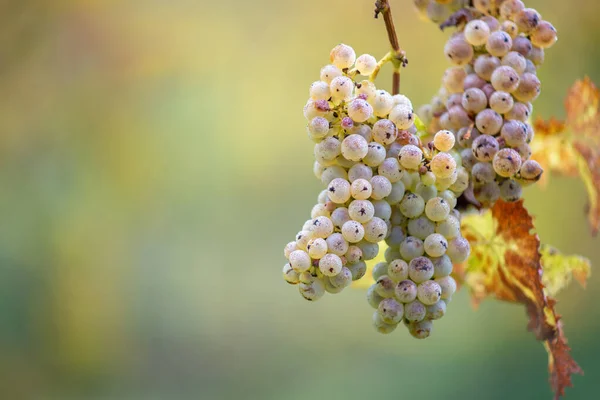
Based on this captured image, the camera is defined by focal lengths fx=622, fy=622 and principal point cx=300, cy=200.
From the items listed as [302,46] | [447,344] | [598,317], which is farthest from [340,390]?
[302,46]

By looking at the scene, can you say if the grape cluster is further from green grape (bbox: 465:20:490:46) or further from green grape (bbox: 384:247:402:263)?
green grape (bbox: 465:20:490:46)

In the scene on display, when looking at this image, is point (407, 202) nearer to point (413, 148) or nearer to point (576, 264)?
point (413, 148)

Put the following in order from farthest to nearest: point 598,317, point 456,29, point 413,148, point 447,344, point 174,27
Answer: point 174,27
point 447,344
point 598,317
point 456,29
point 413,148

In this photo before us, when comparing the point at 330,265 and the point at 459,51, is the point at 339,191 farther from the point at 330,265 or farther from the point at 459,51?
the point at 459,51

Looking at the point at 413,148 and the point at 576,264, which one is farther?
the point at 576,264

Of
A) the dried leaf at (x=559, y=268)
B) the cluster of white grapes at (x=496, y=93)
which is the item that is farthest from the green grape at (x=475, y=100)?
the dried leaf at (x=559, y=268)

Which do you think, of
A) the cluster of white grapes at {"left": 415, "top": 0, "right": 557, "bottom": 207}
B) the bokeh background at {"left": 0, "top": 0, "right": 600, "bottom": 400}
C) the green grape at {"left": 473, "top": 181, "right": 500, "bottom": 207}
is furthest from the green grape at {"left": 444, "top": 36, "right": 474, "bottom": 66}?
the bokeh background at {"left": 0, "top": 0, "right": 600, "bottom": 400}
